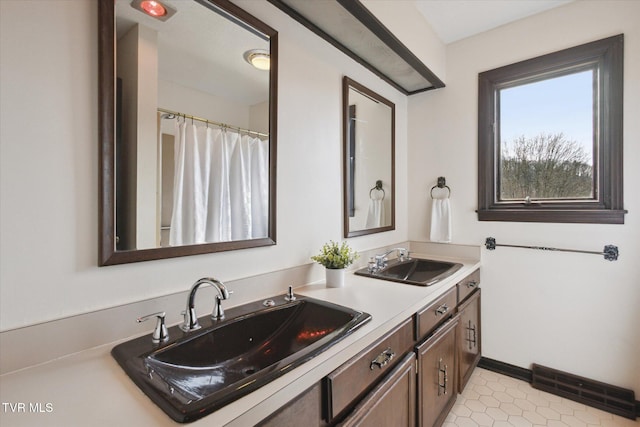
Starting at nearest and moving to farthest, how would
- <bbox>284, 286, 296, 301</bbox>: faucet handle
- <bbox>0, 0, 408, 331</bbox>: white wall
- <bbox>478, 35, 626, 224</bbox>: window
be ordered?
1. <bbox>0, 0, 408, 331</bbox>: white wall
2. <bbox>284, 286, 296, 301</bbox>: faucet handle
3. <bbox>478, 35, 626, 224</bbox>: window

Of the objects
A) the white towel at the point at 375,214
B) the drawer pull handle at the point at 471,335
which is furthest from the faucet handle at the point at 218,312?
the drawer pull handle at the point at 471,335

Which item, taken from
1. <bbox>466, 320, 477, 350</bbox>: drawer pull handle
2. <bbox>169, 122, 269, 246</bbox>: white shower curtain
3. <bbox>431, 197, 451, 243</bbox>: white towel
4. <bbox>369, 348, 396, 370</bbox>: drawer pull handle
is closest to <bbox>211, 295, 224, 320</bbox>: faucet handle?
<bbox>169, 122, 269, 246</bbox>: white shower curtain

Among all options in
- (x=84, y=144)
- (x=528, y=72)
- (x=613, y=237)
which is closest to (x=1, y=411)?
(x=84, y=144)

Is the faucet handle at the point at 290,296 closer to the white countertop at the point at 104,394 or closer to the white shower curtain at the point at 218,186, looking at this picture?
the white shower curtain at the point at 218,186

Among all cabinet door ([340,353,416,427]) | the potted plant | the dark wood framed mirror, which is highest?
the dark wood framed mirror

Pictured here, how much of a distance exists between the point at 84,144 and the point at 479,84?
8.03 ft

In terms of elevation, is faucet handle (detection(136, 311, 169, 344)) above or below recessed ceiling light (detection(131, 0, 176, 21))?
below

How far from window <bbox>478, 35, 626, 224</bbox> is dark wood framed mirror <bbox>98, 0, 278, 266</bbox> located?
5.66 feet

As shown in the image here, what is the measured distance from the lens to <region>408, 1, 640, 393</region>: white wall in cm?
176

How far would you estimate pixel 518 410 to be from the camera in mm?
1800

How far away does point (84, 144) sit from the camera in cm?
85

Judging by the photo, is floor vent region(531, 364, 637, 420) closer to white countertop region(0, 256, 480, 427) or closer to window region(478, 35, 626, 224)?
window region(478, 35, 626, 224)

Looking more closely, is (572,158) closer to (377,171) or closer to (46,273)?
(377,171)

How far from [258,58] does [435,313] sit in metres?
1.45
